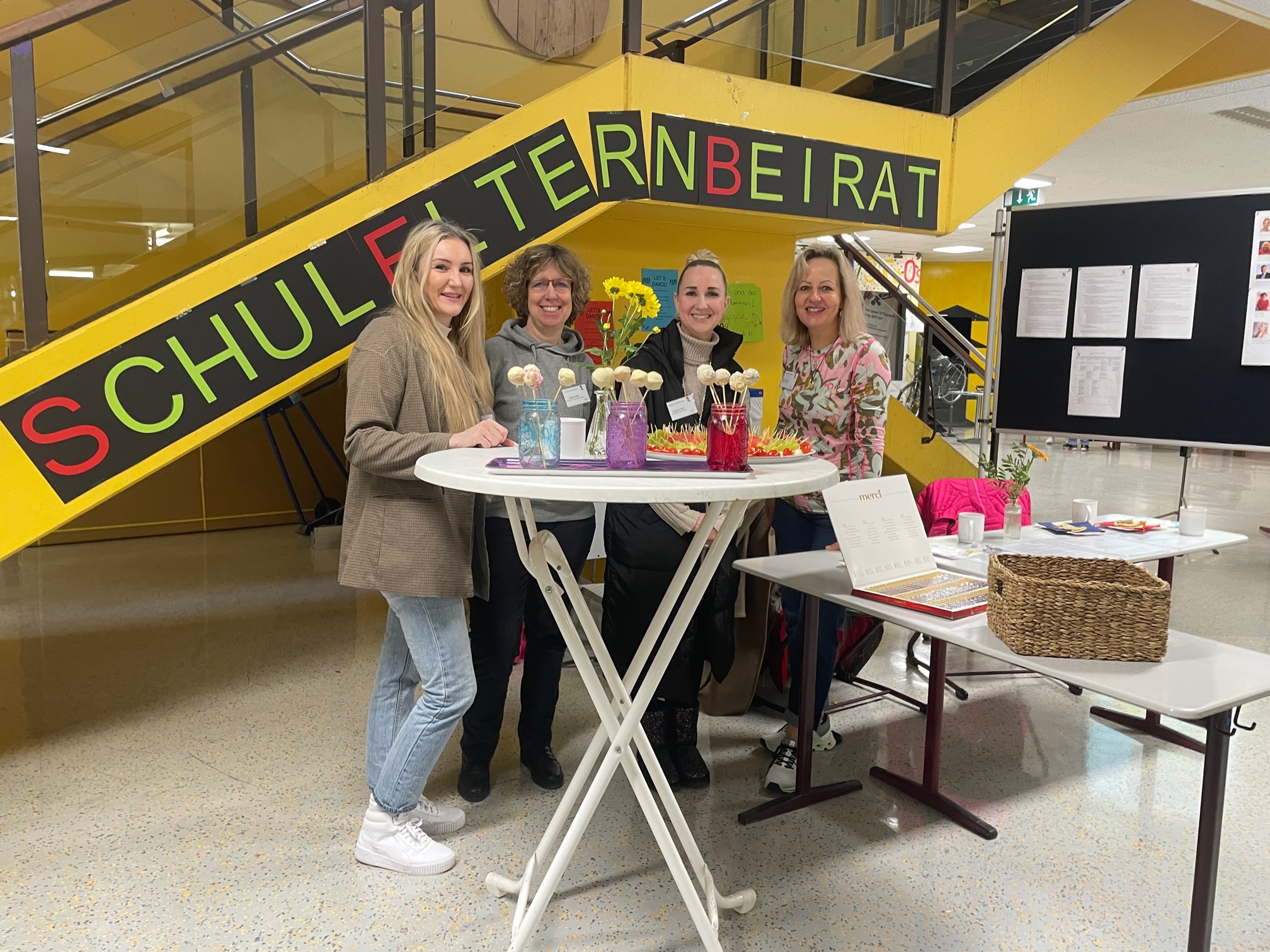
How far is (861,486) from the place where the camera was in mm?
2521

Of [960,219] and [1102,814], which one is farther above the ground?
[960,219]

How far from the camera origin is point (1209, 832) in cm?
173

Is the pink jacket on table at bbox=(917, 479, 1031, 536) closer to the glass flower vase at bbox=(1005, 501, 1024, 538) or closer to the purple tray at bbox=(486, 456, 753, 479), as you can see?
the glass flower vase at bbox=(1005, 501, 1024, 538)

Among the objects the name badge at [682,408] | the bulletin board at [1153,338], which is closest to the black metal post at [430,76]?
the name badge at [682,408]

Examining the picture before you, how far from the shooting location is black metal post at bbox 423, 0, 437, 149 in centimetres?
350

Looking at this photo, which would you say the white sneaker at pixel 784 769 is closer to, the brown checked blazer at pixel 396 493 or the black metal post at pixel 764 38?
the brown checked blazer at pixel 396 493

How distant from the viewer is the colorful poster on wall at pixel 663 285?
15.7ft

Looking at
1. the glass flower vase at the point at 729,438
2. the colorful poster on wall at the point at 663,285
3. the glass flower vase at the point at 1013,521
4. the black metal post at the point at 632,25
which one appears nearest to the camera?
the glass flower vase at the point at 729,438

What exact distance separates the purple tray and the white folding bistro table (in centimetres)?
2

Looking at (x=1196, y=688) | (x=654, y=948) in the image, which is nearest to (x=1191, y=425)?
(x=1196, y=688)

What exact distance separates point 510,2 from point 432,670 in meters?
2.80

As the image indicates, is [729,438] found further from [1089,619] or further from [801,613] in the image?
[801,613]

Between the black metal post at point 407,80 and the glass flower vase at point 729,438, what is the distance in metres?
2.27

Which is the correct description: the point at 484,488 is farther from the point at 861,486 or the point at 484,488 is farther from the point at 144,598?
the point at 144,598
